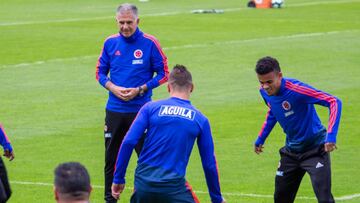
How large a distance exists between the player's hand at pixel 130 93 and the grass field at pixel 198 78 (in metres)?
1.76

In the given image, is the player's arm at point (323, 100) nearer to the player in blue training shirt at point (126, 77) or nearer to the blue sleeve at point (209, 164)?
the blue sleeve at point (209, 164)

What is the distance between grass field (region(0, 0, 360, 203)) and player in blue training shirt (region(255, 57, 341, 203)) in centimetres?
227

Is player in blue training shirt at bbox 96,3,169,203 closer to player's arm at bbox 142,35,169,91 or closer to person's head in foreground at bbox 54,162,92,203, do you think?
player's arm at bbox 142,35,169,91

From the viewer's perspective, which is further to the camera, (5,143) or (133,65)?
(133,65)

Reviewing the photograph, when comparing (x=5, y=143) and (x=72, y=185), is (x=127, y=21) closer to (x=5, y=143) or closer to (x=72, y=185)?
(x=5, y=143)

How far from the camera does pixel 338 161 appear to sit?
1722 cm

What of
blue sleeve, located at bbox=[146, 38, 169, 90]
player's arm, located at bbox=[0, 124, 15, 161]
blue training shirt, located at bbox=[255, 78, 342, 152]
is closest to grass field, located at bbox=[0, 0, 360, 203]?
blue sleeve, located at bbox=[146, 38, 169, 90]

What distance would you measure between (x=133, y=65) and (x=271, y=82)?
2.64 meters

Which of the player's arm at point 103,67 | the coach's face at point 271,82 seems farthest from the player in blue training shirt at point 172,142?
the player's arm at point 103,67

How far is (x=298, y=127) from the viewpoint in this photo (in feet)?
39.9

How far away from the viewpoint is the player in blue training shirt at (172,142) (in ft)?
33.2

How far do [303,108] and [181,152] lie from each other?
2370 millimetres


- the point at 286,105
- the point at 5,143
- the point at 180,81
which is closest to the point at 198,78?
the point at 5,143

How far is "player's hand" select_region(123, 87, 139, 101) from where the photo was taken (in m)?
13.7
